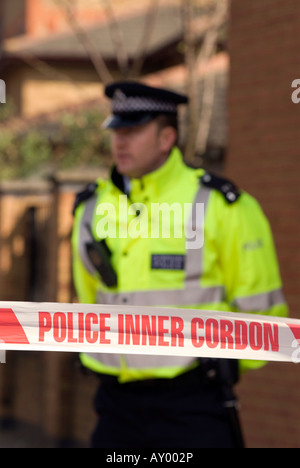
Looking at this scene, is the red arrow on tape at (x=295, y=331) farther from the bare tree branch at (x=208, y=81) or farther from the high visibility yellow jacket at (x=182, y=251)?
the bare tree branch at (x=208, y=81)

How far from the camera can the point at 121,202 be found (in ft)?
13.6

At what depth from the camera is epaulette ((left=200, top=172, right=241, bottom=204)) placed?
3998 mm

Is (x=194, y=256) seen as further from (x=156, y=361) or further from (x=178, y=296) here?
(x=156, y=361)

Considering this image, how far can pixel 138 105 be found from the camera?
13.8 feet

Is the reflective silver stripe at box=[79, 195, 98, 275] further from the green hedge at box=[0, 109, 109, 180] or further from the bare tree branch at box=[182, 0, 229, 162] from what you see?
the green hedge at box=[0, 109, 109, 180]

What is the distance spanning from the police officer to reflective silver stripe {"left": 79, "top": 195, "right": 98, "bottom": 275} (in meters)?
0.01

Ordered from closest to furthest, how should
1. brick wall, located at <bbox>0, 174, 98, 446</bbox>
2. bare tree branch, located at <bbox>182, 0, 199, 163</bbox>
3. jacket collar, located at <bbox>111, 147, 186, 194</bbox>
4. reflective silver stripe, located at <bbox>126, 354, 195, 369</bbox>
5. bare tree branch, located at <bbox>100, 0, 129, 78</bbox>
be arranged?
reflective silver stripe, located at <bbox>126, 354, 195, 369</bbox>
jacket collar, located at <bbox>111, 147, 186, 194</bbox>
bare tree branch, located at <bbox>182, 0, 199, 163</bbox>
brick wall, located at <bbox>0, 174, 98, 446</bbox>
bare tree branch, located at <bbox>100, 0, 129, 78</bbox>

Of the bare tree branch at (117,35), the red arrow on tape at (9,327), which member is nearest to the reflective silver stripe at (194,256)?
the red arrow on tape at (9,327)

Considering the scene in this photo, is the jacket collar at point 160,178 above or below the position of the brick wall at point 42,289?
below

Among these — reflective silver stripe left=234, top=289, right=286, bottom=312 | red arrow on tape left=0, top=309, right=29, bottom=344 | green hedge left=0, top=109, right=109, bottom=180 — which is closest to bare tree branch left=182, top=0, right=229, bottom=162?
green hedge left=0, top=109, right=109, bottom=180

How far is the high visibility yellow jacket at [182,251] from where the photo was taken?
3953 millimetres

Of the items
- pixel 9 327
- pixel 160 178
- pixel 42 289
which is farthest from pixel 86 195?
pixel 42 289

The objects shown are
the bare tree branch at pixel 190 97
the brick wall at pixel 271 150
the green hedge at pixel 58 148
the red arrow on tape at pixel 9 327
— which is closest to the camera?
the red arrow on tape at pixel 9 327

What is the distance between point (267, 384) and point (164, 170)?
2.67 meters
